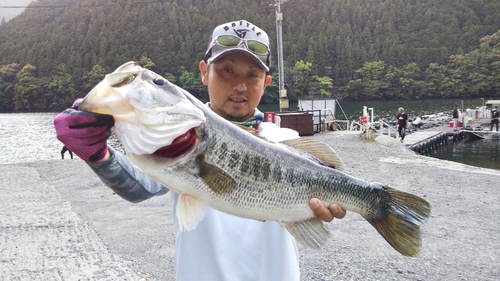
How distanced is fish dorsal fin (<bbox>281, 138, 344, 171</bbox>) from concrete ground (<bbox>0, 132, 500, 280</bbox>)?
11.7 ft

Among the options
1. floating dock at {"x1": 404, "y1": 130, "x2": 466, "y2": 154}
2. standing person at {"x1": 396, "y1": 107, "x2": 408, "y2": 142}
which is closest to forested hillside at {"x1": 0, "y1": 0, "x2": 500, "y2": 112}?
floating dock at {"x1": 404, "y1": 130, "x2": 466, "y2": 154}

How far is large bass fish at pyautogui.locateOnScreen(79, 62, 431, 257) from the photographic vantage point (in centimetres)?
185

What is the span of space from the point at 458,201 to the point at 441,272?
5401 mm

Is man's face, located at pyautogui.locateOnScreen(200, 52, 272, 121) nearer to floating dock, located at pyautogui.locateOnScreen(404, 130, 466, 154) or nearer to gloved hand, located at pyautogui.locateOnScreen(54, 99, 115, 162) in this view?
gloved hand, located at pyautogui.locateOnScreen(54, 99, 115, 162)

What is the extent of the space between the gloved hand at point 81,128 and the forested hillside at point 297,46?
66635 mm

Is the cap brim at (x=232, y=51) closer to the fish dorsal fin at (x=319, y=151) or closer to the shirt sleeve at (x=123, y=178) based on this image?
the fish dorsal fin at (x=319, y=151)

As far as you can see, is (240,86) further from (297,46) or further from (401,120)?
(297,46)

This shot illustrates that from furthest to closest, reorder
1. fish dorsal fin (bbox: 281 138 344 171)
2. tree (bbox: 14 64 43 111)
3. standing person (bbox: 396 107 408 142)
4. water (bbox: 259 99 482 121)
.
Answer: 1. tree (bbox: 14 64 43 111)
2. water (bbox: 259 99 482 121)
3. standing person (bbox: 396 107 408 142)
4. fish dorsal fin (bbox: 281 138 344 171)

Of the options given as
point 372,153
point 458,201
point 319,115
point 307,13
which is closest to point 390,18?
point 307,13

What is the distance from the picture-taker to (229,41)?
2.71 meters

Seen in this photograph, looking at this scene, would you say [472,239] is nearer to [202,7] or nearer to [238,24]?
[238,24]

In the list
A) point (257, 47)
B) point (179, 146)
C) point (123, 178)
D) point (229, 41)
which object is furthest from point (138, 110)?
point (257, 47)

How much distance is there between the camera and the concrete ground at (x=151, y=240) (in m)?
5.67

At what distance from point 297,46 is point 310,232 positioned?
408 feet
